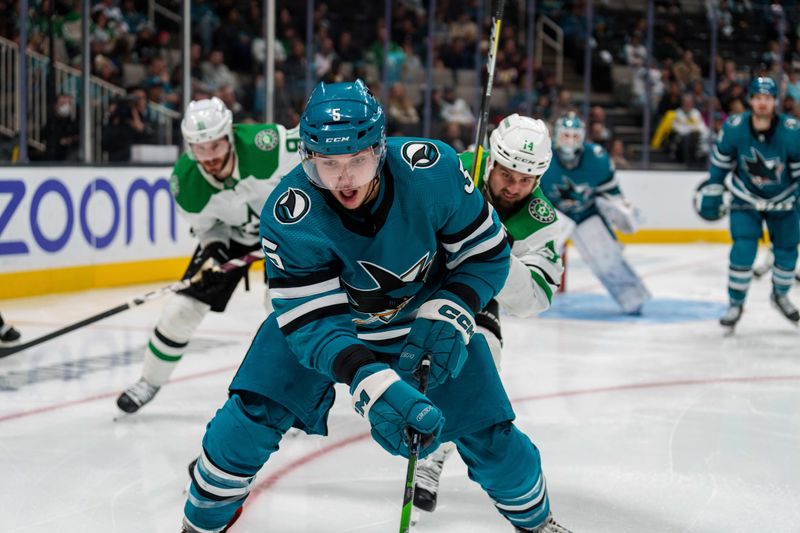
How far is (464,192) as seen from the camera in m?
1.99

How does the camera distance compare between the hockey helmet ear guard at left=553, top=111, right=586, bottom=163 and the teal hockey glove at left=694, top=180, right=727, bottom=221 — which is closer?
the teal hockey glove at left=694, top=180, right=727, bottom=221

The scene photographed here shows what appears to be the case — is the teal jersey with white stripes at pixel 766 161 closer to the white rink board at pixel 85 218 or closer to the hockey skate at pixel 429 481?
the white rink board at pixel 85 218

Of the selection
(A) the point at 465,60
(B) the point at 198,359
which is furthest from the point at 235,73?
(B) the point at 198,359

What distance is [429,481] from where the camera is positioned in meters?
2.63

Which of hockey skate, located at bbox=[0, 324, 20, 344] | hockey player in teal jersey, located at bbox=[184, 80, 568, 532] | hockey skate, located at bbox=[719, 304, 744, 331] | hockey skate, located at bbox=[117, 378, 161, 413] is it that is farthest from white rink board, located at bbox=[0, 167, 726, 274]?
hockey player in teal jersey, located at bbox=[184, 80, 568, 532]

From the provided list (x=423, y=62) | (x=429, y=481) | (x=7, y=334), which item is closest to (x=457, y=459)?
(x=429, y=481)

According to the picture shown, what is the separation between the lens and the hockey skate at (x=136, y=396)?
3.48 meters

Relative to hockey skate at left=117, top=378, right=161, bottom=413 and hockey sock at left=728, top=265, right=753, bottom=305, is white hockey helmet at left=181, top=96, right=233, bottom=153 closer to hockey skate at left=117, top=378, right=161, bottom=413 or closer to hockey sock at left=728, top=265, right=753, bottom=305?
hockey skate at left=117, top=378, right=161, bottom=413

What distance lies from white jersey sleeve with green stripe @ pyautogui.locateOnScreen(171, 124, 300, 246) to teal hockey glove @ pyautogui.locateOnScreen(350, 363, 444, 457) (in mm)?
1696

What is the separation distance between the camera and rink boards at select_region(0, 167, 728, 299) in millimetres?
5906

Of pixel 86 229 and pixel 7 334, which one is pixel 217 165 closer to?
pixel 7 334

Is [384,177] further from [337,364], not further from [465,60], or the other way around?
[465,60]

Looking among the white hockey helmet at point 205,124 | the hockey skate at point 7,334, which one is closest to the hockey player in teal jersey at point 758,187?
the white hockey helmet at point 205,124

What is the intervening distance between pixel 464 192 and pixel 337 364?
397 mm
